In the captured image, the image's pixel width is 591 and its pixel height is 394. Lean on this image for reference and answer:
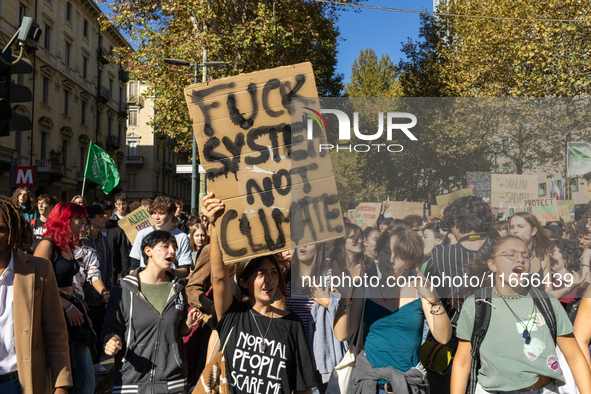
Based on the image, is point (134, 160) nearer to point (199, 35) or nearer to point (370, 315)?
point (199, 35)

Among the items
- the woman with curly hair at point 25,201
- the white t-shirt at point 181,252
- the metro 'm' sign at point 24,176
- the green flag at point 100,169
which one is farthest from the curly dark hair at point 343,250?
the metro 'm' sign at point 24,176

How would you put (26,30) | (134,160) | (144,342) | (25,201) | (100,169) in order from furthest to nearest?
(134,160) < (100,169) < (25,201) < (26,30) < (144,342)

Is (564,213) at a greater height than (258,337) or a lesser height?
greater

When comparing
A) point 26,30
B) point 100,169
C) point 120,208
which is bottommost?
point 120,208

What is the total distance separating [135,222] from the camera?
666cm

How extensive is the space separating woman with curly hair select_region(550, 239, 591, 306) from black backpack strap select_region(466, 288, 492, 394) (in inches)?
17.8

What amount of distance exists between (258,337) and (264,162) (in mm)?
964

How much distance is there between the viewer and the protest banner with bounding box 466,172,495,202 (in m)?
3.10

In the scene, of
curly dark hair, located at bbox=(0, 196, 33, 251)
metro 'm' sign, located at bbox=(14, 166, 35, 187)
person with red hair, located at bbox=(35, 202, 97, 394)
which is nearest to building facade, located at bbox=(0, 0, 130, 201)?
metro 'm' sign, located at bbox=(14, 166, 35, 187)

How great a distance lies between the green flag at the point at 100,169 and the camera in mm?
11078

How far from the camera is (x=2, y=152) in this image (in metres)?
26.0

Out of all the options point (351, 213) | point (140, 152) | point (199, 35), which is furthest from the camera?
point (140, 152)

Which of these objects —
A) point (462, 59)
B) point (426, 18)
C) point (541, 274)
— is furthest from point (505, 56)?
point (541, 274)

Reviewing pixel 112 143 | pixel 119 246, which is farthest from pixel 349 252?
pixel 112 143
